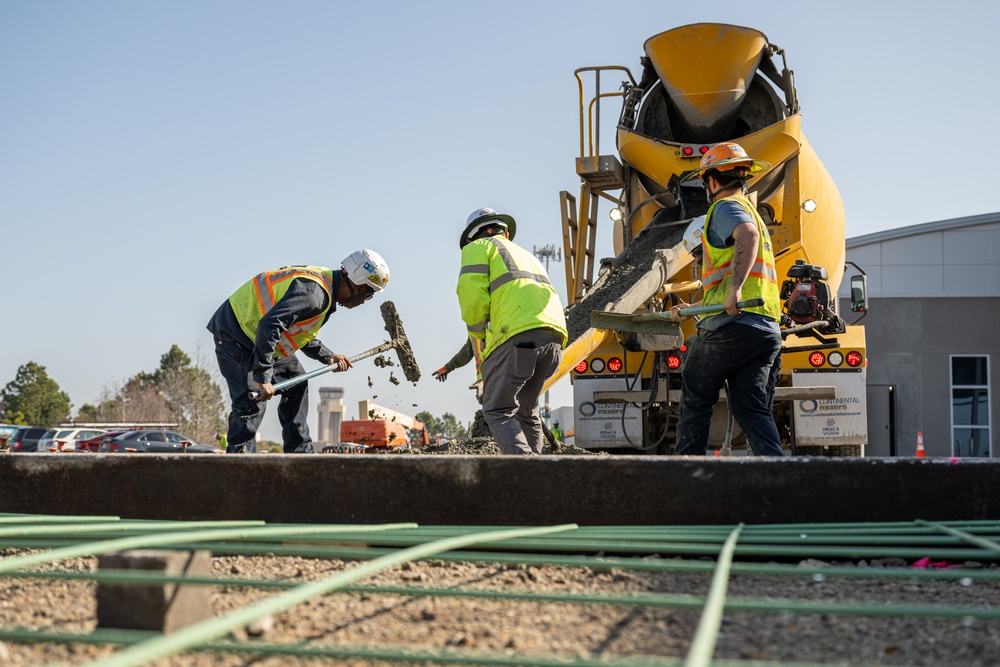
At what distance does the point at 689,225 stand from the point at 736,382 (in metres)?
2.74

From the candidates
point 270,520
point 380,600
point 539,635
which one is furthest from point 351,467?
point 539,635

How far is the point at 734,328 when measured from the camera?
5.55 meters

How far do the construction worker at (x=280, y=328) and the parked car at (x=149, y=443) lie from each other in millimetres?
20252

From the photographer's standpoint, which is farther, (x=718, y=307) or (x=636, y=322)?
(x=636, y=322)

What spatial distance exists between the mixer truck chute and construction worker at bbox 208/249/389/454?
1870 millimetres

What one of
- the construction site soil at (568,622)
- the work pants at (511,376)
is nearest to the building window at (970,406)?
the work pants at (511,376)

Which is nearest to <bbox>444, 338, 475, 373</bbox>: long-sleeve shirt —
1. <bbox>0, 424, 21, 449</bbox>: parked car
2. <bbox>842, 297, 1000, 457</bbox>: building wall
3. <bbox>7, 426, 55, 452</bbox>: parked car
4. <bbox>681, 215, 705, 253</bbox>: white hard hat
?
<bbox>681, 215, 705, 253</bbox>: white hard hat

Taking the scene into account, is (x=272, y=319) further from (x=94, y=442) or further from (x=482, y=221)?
(x=94, y=442)

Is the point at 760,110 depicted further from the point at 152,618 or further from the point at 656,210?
the point at 152,618

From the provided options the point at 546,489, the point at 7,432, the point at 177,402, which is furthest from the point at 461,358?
the point at 177,402

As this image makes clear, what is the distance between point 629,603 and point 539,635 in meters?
0.30

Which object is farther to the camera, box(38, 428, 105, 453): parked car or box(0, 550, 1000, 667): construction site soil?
box(38, 428, 105, 453): parked car

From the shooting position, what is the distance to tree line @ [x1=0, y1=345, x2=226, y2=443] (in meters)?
55.9

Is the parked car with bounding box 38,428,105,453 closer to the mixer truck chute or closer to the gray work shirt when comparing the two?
the mixer truck chute
